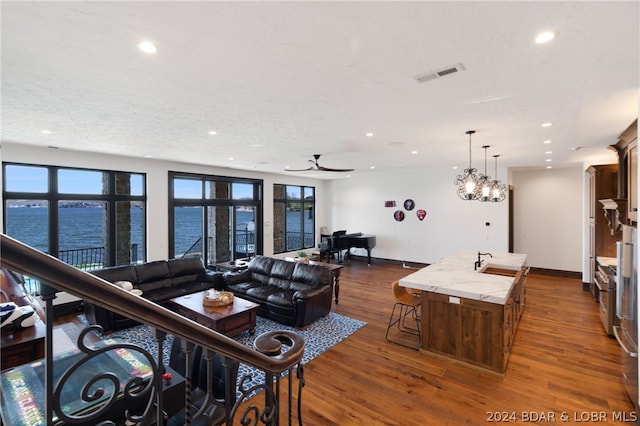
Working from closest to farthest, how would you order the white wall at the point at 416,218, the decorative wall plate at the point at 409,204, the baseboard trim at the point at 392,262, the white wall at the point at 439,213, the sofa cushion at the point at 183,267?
the sofa cushion at the point at 183,267, the white wall at the point at 439,213, the white wall at the point at 416,218, the baseboard trim at the point at 392,262, the decorative wall plate at the point at 409,204

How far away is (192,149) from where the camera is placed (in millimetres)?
A: 5523

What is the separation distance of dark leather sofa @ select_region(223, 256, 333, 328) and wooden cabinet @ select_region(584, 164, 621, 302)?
5.24 metres

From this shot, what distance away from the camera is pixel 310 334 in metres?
4.54

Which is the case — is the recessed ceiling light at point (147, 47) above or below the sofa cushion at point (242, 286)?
above

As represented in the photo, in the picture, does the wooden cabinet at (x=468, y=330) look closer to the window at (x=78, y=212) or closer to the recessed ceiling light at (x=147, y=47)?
the recessed ceiling light at (x=147, y=47)

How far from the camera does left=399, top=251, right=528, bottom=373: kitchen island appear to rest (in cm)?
339

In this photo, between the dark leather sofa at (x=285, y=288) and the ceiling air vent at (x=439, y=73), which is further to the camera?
the dark leather sofa at (x=285, y=288)

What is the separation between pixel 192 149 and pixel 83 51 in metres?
3.47

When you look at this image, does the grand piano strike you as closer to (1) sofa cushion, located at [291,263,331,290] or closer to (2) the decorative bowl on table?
(1) sofa cushion, located at [291,263,331,290]

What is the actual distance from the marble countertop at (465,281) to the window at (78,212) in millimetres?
5758

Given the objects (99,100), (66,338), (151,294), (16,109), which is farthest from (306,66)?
(151,294)

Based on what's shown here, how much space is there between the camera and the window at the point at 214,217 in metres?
7.34

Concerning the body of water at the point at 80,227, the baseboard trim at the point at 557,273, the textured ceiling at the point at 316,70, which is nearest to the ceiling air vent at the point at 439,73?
the textured ceiling at the point at 316,70

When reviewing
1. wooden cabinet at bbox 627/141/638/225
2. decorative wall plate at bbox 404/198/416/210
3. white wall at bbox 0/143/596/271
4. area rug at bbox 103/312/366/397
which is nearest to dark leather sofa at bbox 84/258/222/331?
area rug at bbox 103/312/366/397
